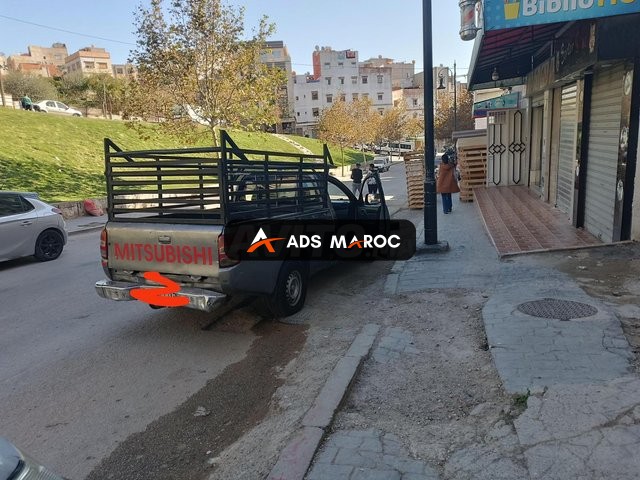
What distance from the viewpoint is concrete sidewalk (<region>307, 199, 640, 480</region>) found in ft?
8.85

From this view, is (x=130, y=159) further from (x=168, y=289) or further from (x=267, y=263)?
(x=267, y=263)

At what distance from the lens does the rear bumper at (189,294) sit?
15.6 feet

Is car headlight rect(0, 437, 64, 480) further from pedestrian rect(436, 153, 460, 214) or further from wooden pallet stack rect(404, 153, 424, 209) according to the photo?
wooden pallet stack rect(404, 153, 424, 209)

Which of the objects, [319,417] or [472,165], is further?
[472,165]

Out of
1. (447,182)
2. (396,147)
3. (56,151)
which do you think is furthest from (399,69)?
(447,182)

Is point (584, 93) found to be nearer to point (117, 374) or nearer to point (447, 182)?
point (447, 182)

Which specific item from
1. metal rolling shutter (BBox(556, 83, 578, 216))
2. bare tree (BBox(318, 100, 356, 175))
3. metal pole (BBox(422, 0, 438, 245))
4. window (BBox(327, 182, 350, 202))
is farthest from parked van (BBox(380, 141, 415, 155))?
window (BBox(327, 182, 350, 202))

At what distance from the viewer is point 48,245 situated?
9781mm

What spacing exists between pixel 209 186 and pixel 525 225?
6621mm

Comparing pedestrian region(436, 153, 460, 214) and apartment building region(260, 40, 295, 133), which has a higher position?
apartment building region(260, 40, 295, 133)

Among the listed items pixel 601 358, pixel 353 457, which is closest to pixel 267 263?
pixel 353 457

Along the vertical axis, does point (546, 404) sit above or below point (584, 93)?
below

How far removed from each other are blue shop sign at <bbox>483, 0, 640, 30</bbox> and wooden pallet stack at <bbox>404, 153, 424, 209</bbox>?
29.7ft

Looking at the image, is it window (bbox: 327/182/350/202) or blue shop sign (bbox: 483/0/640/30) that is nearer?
blue shop sign (bbox: 483/0/640/30)
